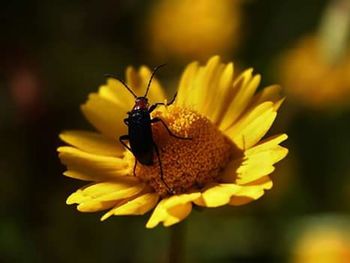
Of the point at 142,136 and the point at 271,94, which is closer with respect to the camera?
the point at 142,136

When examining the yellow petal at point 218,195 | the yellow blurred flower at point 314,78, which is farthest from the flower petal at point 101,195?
the yellow blurred flower at point 314,78

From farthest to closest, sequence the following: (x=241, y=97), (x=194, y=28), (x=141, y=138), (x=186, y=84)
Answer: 1. (x=194, y=28)
2. (x=186, y=84)
3. (x=241, y=97)
4. (x=141, y=138)

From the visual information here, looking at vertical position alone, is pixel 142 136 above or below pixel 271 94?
below

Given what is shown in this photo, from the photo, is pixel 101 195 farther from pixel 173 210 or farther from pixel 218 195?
pixel 218 195

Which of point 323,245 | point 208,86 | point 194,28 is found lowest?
point 323,245

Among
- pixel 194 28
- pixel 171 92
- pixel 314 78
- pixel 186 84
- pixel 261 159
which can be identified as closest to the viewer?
pixel 261 159

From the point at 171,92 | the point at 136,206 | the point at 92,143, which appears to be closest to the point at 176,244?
the point at 136,206

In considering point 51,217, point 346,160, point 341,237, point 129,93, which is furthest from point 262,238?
point 129,93

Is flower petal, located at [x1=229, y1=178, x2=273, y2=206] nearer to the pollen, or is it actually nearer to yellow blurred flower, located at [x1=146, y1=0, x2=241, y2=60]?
the pollen

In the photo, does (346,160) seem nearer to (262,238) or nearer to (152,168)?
(262,238)
